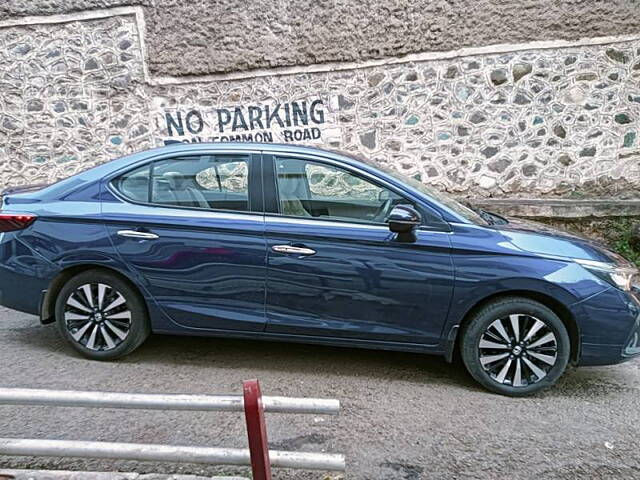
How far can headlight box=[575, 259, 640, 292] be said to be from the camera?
3.59 metres

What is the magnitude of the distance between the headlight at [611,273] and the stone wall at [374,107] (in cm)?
406

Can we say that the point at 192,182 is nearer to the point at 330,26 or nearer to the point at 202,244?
the point at 202,244

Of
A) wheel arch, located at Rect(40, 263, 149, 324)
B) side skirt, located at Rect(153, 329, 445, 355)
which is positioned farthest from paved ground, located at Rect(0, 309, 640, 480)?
wheel arch, located at Rect(40, 263, 149, 324)

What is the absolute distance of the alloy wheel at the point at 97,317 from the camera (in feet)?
12.8

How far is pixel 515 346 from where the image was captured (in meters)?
3.63

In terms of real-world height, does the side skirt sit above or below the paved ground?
above

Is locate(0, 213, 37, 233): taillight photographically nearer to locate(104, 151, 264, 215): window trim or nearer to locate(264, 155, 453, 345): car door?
locate(104, 151, 264, 215): window trim

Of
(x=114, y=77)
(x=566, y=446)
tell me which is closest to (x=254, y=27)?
(x=114, y=77)

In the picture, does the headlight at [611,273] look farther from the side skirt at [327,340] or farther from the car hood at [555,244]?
the side skirt at [327,340]

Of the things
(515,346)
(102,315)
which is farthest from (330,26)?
(515,346)

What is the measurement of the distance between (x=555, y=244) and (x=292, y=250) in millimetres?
1889

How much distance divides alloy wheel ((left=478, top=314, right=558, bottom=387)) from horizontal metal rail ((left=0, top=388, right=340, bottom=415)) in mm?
1897

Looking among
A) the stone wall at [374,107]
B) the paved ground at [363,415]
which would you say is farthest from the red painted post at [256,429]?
the stone wall at [374,107]

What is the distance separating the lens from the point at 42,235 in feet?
12.9
